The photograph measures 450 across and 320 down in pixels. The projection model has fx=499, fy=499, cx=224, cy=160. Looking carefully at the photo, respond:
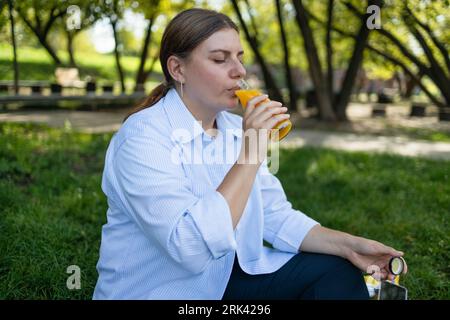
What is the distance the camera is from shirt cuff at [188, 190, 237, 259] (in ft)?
5.01

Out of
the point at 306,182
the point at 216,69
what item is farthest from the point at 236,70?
the point at 306,182

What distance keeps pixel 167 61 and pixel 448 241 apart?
2.72 m

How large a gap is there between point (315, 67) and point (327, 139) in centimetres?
253

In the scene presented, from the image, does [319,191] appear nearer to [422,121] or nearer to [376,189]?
[376,189]

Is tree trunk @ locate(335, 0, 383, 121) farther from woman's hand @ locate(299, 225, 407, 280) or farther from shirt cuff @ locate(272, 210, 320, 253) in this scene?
woman's hand @ locate(299, 225, 407, 280)

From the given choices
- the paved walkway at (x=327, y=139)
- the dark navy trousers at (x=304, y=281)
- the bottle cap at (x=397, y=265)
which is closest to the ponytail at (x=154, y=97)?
the dark navy trousers at (x=304, y=281)

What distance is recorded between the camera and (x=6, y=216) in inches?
140

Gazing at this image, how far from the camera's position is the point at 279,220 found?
7.25ft

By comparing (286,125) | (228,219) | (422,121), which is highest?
(286,125)

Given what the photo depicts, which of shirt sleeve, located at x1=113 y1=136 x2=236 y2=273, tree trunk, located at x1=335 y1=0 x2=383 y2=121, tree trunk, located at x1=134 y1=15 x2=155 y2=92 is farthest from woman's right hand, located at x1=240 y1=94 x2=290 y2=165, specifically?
tree trunk, located at x1=134 y1=15 x2=155 y2=92

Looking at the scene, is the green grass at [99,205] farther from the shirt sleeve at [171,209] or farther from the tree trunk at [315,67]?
the tree trunk at [315,67]

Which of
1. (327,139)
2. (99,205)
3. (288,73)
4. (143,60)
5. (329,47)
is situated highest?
(329,47)

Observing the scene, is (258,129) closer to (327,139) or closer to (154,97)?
(154,97)
